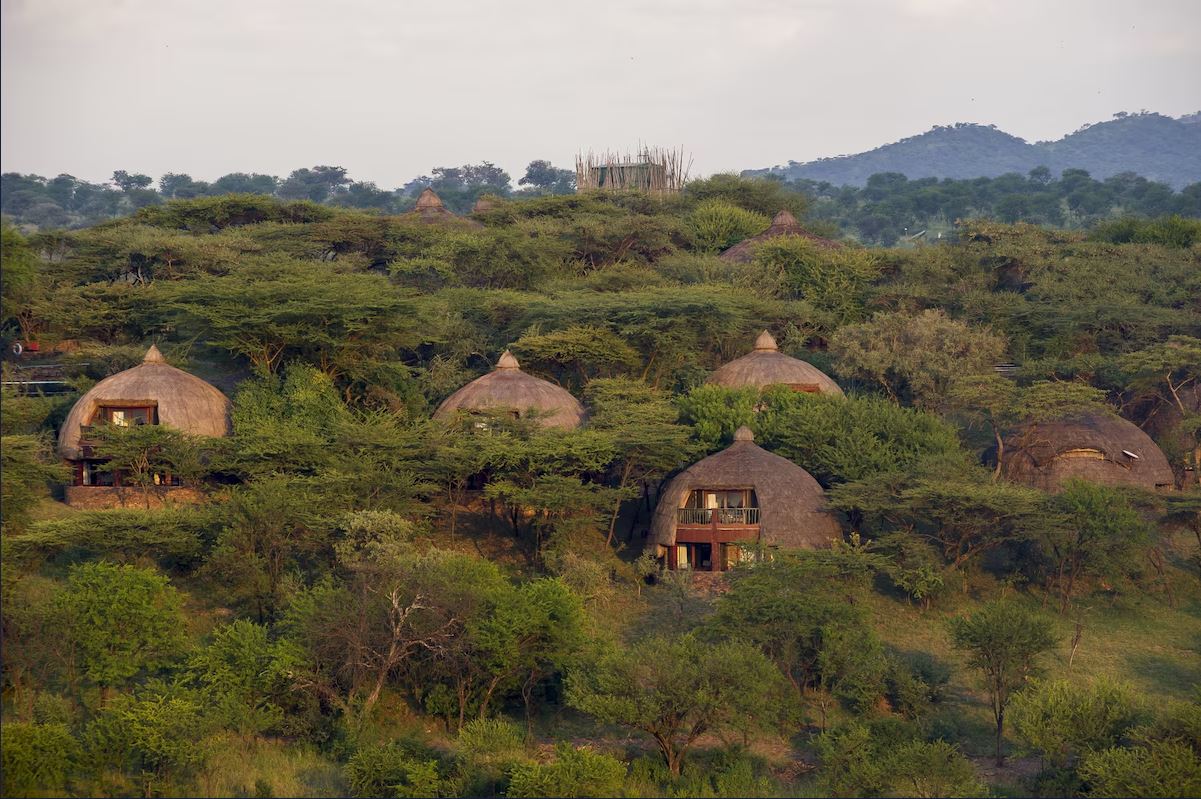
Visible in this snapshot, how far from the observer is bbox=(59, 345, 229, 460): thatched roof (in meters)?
38.1

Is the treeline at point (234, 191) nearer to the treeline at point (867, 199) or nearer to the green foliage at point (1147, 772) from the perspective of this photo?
the treeline at point (867, 199)

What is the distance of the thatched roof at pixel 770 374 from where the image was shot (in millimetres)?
41844

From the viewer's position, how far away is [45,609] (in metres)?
29.4

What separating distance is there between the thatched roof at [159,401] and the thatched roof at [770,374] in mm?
13190

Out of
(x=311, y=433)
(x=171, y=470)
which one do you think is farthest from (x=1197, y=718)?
(x=171, y=470)

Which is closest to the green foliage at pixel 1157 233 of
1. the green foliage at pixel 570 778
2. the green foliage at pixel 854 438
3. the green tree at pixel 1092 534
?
the green foliage at pixel 854 438

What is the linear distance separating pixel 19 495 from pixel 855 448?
18589 millimetres

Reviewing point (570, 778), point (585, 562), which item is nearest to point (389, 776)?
point (570, 778)

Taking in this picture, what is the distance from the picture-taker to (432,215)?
67188 mm

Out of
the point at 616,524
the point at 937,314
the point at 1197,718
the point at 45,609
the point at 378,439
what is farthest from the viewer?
the point at 937,314

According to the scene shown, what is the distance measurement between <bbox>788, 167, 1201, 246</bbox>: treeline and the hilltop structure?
73140 millimetres

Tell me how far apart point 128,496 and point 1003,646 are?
20513 millimetres

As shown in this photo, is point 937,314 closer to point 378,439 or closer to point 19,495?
point 378,439

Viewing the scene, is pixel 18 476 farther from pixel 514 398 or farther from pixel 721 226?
pixel 721 226
